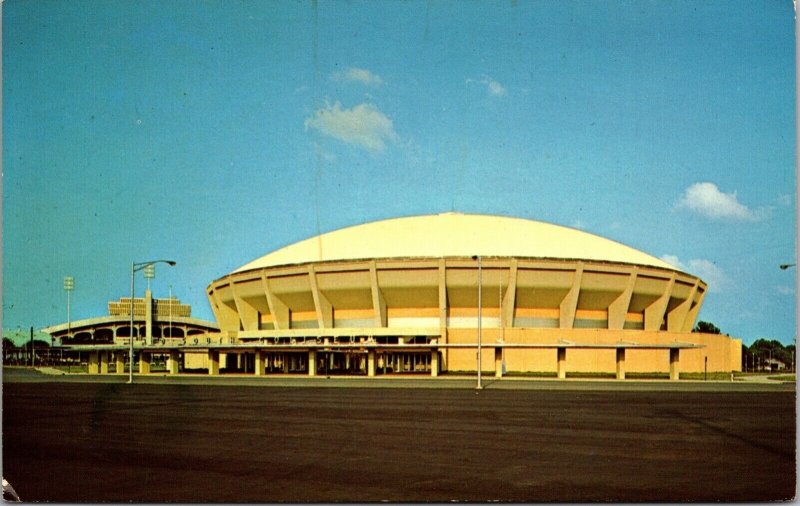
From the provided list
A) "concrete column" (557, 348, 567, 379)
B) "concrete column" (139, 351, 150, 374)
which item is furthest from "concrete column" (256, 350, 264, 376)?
"concrete column" (557, 348, 567, 379)

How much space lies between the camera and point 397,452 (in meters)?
13.6

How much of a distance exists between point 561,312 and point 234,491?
54735mm

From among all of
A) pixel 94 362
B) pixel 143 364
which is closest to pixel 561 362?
pixel 143 364

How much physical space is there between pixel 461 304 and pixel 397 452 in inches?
1924

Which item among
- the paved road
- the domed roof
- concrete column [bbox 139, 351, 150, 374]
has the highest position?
the domed roof

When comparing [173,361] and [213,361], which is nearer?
[213,361]

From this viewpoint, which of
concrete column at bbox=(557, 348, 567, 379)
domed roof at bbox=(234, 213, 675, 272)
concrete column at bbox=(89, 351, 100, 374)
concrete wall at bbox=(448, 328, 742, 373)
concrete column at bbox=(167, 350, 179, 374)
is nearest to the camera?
concrete column at bbox=(557, 348, 567, 379)

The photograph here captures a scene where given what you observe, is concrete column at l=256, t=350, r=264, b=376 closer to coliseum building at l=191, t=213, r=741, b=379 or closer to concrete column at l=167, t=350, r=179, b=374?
coliseum building at l=191, t=213, r=741, b=379

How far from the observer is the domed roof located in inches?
2441

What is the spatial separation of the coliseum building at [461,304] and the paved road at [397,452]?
32.6m

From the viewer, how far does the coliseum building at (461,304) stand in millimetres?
58594

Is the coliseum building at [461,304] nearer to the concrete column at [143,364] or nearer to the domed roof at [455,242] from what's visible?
the domed roof at [455,242]

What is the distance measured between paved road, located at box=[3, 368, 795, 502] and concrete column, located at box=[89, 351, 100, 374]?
40.5m

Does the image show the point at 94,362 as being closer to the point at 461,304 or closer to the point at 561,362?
the point at 461,304
